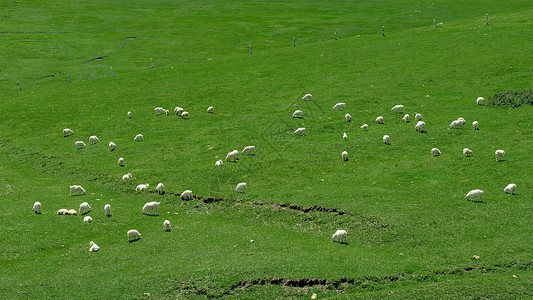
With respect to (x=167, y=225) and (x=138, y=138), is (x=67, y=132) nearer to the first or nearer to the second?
(x=138, y=138)

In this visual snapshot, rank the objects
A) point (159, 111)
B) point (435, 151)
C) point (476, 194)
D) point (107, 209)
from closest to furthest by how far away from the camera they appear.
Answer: point (476, 194) → point (107, 209) → point (435, 151) → point (159, 111)

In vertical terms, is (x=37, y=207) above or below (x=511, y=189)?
below

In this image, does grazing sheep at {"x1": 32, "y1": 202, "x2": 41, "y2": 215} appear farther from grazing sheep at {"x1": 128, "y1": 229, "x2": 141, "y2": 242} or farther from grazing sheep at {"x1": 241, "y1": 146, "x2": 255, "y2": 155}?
grazing sheep at {"x1": 241, "y1": 146, "x2": 255, "y2": 155}

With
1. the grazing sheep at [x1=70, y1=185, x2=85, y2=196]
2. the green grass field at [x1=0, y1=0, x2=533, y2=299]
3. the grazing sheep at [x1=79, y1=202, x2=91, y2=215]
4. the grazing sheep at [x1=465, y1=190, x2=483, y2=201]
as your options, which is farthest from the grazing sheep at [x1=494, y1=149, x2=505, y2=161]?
the grazing sheep at [x1=70, y1=185, x2=85, y2=196]

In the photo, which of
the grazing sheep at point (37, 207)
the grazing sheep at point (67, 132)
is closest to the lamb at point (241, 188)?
the grazing sheep at point (37, 207)

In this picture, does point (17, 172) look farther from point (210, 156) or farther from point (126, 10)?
point (126, 10)

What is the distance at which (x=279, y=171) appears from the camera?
36375mm

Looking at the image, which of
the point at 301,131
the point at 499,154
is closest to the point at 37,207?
the point at 301,131

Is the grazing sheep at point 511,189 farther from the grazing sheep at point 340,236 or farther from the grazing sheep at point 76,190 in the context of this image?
the grazing sheep at point 76,190

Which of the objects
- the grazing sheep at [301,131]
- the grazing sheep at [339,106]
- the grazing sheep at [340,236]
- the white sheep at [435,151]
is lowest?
the grazing sheep at [340,236]

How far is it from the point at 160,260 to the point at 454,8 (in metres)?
80.6

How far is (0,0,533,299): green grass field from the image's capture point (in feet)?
78.3

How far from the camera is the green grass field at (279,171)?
23.9 m

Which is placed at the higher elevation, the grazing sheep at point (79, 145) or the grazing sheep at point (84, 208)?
the grazing sheep at point (84, 208)
